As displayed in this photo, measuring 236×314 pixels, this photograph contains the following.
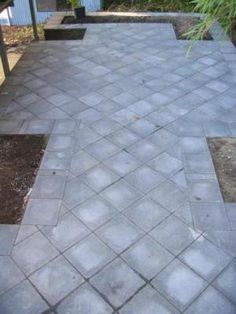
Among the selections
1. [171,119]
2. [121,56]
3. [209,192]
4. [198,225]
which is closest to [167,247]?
[198,225]

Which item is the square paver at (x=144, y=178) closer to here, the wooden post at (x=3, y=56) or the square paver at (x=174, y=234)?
the square paver at (x=174, y=234)

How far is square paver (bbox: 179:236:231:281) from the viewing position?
2762 millimetres

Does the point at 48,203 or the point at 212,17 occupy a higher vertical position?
the point at 212,17

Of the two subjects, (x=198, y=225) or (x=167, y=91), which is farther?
(x=167, y=91)

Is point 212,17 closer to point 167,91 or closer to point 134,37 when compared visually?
point 167,91

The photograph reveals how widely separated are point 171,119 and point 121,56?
7.64 feet

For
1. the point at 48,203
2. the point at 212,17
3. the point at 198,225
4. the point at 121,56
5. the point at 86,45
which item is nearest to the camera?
the point at 212,17

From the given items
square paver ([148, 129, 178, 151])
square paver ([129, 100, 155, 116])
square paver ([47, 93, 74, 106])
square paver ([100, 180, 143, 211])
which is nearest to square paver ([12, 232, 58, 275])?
square paver ([100, 180, 143, 211])

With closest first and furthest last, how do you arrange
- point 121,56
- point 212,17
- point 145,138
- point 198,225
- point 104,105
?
point 212,17, point 198,225, point 145,138, point 104,105, point 121,56

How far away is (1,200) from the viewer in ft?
11.3

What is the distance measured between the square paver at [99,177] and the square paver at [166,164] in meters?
0.45

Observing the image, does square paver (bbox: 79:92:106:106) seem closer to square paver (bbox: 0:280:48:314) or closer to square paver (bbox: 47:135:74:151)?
square paver (bbox: 47:135:74:151)

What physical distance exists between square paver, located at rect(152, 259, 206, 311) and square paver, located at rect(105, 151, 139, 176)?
1216mm

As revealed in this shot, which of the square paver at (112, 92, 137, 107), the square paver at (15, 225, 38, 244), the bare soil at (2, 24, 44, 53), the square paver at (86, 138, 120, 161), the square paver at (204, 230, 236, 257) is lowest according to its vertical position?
the bare soil at (2, 24, 44, 53)
